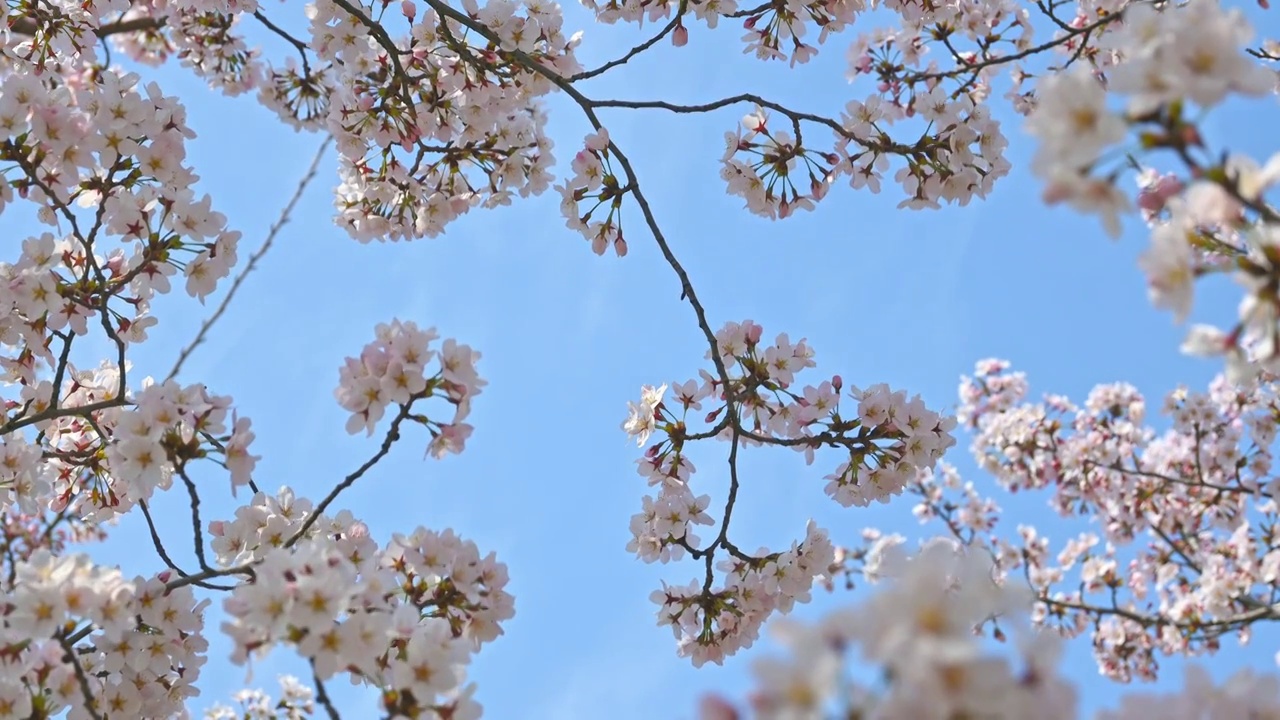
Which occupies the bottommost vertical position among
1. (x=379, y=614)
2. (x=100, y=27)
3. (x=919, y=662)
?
(x=919, y=662)

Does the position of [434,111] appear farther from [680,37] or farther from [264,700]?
[264,700]

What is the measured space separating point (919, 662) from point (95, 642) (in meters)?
3.49

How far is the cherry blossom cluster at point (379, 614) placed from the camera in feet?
8.07

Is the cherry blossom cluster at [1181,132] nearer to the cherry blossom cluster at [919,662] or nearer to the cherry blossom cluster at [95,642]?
the cherry blossom cluster at [919,662]

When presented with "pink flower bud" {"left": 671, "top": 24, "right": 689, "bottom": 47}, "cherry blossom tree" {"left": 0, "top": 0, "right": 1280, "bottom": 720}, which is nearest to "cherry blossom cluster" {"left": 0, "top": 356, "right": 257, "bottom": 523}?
"cherry blossom tree" {"left": 0, "top": 0, "right": 1280, "bottom": 720}

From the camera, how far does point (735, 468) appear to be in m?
→ 4.23

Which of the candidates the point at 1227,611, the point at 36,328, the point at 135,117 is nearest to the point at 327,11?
the point at 135,117

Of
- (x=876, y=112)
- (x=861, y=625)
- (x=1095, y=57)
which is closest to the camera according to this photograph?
(x=861, y=625)

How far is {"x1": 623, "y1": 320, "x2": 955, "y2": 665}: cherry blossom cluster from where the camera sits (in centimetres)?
432

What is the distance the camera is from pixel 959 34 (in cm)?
626

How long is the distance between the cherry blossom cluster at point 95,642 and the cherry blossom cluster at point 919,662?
2295mm

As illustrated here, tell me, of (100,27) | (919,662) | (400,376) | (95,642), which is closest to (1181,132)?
(919,662)

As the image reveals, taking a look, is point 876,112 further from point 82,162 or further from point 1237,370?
point 82,162

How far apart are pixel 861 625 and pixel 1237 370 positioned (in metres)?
1.18
